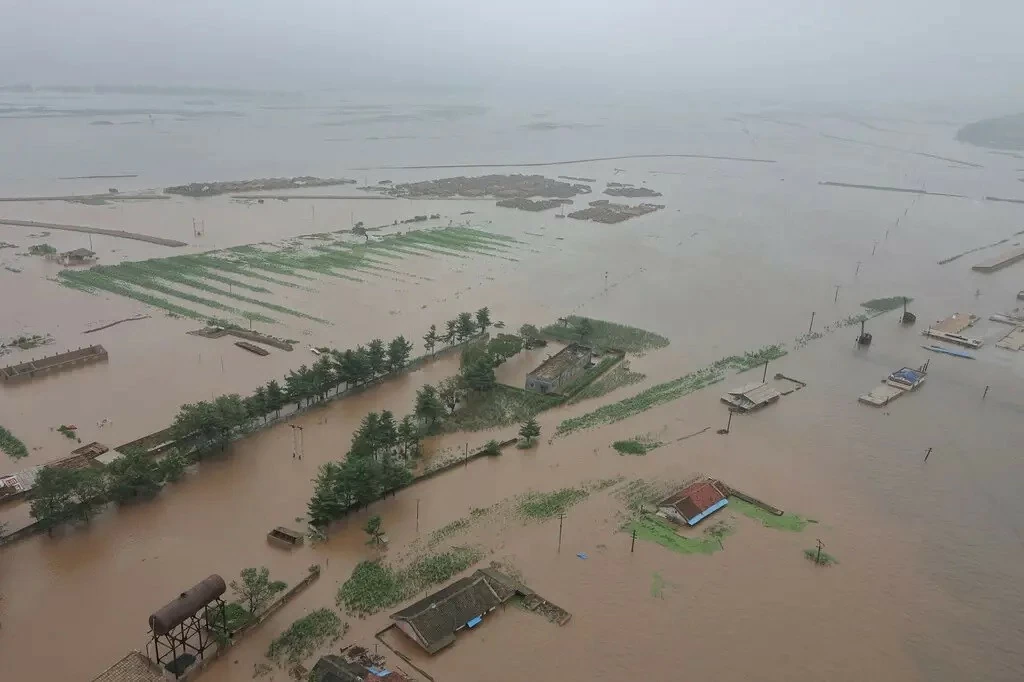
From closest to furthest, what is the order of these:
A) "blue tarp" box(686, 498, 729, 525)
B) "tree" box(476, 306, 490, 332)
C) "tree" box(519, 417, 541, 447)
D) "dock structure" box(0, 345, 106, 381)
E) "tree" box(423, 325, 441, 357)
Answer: "blue tarp" box(686, 498, 729, 525)
"tree" box(519, 417, 541, 447)
"dock structure" box(0, 345, 106, 381)
"tree" box(423, 325, 441, 357)
"tree" box(476, 306, 490, 332)

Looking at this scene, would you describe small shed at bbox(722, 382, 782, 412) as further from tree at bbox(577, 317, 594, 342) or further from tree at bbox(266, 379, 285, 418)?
tree at bbox(266, 379, 285, 418)

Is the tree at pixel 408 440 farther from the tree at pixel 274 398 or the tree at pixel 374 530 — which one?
the tree at pixel 274 398

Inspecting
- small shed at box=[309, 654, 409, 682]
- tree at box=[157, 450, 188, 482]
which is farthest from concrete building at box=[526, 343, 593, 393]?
small shed at box=[309, 654, 409, 682]

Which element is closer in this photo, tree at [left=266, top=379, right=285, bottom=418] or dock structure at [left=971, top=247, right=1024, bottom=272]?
tree at [left=266, top=379, right=285, bottom=418]

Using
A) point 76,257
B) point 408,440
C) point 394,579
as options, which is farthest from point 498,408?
point 76,257

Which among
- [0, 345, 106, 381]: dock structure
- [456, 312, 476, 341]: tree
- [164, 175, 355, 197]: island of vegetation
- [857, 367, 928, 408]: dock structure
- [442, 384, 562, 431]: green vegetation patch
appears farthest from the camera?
[164, 175, 355, 197]: island of vegetation

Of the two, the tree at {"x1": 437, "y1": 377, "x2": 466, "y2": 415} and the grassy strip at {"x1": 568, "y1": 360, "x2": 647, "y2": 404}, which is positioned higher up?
the tree at {"x1": 437, "y1": 377, "x2": 466, "y2": 415}

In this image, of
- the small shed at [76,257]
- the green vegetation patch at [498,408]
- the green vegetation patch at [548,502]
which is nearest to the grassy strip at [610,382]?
the green vegetation patch at [498,408]

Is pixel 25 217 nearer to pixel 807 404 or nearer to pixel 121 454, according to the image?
pixel 121 454
